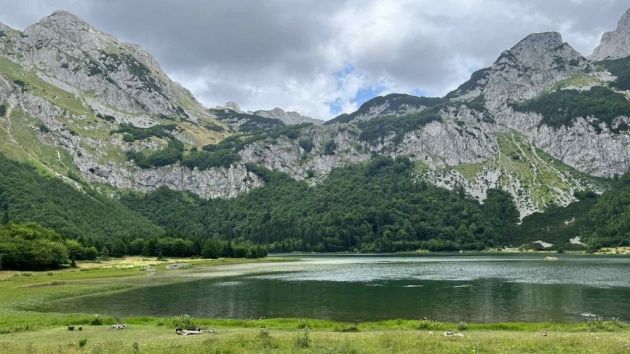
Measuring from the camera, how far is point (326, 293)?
9044cm

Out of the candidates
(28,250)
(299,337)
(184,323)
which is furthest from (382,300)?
(28,250)

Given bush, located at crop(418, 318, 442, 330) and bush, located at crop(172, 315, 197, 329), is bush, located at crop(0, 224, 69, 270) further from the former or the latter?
bush, located at crop(418, 318, 442, 330)

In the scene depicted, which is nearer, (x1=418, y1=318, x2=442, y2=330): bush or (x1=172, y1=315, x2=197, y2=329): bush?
(x1=172, y1=315, x2=197, y2=329): bush

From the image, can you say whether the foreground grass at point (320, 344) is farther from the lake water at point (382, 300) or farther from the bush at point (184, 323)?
the lake water at point (382, 300)

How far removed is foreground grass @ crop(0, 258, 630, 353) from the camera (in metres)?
34.8

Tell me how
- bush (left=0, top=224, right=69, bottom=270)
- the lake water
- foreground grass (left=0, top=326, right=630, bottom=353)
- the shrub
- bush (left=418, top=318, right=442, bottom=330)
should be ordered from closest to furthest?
foreground grass (left=0, top=326, right=630, bottom=353)
the shrub
bush (left=418, top=318, right=442, bottom=330)
the lake water
bush (left=0, top=224, right=69, bottom=270)

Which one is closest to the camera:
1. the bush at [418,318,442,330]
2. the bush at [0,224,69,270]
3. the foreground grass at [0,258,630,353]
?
the foreground grass at [0,258,630,353]

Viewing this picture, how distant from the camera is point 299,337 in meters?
38.8

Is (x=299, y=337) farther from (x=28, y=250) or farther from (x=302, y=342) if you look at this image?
(x=28, y=250)

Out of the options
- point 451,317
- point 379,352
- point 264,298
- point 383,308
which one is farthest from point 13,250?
point 379,352

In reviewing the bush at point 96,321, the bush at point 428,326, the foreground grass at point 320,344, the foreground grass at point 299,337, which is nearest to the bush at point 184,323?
the foreground grass at point 299,337

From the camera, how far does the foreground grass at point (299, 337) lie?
34781mm

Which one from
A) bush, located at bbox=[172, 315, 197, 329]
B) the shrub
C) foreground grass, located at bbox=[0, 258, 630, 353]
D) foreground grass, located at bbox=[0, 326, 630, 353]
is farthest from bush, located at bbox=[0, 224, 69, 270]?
the shrub

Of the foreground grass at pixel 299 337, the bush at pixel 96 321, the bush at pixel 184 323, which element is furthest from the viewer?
the bush at pixel 96 321
